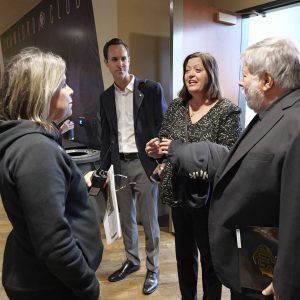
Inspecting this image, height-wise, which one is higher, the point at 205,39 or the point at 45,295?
the point at 205,39

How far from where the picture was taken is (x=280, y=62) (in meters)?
1.04

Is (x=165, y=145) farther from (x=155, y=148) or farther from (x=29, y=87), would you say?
(x=29, y=87)

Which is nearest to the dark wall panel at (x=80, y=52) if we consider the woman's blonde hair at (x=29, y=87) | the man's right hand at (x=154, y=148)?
the man's right hand at (x=154, y=148)

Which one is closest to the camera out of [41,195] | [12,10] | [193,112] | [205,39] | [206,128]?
[41,195]

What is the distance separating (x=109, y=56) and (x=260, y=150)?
4.90 ft

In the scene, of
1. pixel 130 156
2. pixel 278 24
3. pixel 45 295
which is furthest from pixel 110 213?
pixel 278 24

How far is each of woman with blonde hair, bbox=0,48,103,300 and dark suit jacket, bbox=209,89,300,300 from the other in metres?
0.44

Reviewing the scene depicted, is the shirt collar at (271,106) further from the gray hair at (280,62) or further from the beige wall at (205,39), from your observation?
the beige wall at (205,39)

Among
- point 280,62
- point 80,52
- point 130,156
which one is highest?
point 80,52

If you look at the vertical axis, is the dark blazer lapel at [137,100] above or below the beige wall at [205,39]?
below

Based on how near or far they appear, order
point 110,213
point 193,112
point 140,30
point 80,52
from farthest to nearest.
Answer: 1. point 80,52
2. point 140,30
3. point 193,112
4. point 110,213

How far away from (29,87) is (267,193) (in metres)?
0.77

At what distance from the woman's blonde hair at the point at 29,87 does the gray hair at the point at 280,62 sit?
65 cm

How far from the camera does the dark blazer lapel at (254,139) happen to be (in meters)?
1.02
